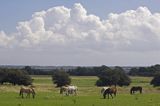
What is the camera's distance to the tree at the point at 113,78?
121562 mm

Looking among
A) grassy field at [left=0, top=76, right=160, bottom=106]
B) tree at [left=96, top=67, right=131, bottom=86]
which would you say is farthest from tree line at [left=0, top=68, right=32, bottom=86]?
grassy field at [left=0, top=76, right=160, bottom=106]

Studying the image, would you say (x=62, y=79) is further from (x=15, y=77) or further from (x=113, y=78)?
(x=113, y=78)

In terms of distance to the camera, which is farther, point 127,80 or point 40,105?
point 127,80

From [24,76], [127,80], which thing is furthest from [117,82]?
[24,76]

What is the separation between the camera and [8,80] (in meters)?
121

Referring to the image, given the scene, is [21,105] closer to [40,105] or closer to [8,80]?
[40,105]

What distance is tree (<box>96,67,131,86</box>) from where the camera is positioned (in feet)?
399

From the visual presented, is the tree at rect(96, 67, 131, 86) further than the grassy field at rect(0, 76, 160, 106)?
Yes

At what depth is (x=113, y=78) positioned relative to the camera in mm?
121750

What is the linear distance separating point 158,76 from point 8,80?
141 ft

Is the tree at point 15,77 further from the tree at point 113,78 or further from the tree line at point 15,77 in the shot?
the tree at point 113,78

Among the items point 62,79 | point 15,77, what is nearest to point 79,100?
point 62,79

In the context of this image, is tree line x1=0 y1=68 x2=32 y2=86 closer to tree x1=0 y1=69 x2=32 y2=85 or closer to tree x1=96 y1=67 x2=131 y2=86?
tree x1=0 y1=69 x2=32 y2=85

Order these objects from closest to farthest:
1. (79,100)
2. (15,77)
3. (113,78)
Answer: (79,100), (15,77), (113,78)
